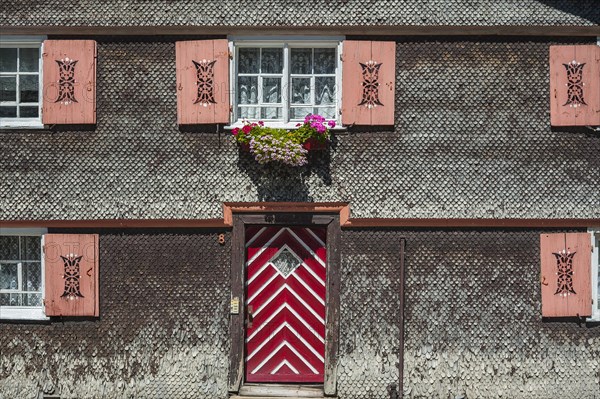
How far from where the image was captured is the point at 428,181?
365 inches

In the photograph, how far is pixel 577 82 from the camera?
9.20 meters

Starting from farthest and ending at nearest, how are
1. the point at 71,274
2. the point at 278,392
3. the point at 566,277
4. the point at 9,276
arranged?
1. the point at 9,276
2. the point at 278,392
3. the point at 71,274
4. the point at 566,277

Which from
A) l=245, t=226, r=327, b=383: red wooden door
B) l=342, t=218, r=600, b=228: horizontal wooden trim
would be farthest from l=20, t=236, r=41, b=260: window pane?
l=342, t=218, r=600, b=228: horizontal wooden trim

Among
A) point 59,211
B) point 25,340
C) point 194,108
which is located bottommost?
point 25,340

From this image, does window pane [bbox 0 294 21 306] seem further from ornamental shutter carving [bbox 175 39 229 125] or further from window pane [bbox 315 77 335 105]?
window pane [bbox 315 77 335 105]

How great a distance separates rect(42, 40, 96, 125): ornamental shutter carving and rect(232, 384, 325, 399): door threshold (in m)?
3.90

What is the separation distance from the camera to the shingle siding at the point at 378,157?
9.27 meters

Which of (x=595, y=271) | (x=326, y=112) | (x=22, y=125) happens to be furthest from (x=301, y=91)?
(x=595, y=271)

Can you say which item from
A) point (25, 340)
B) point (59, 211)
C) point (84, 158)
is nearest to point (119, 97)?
point (84, 158)

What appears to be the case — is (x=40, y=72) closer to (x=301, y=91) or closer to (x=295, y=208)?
(x=301, y=91)

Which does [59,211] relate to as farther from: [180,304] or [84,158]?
[180,304]

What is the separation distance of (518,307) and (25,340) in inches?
244

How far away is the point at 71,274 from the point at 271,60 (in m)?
3.67

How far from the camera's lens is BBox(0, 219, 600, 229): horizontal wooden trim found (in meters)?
9.22
